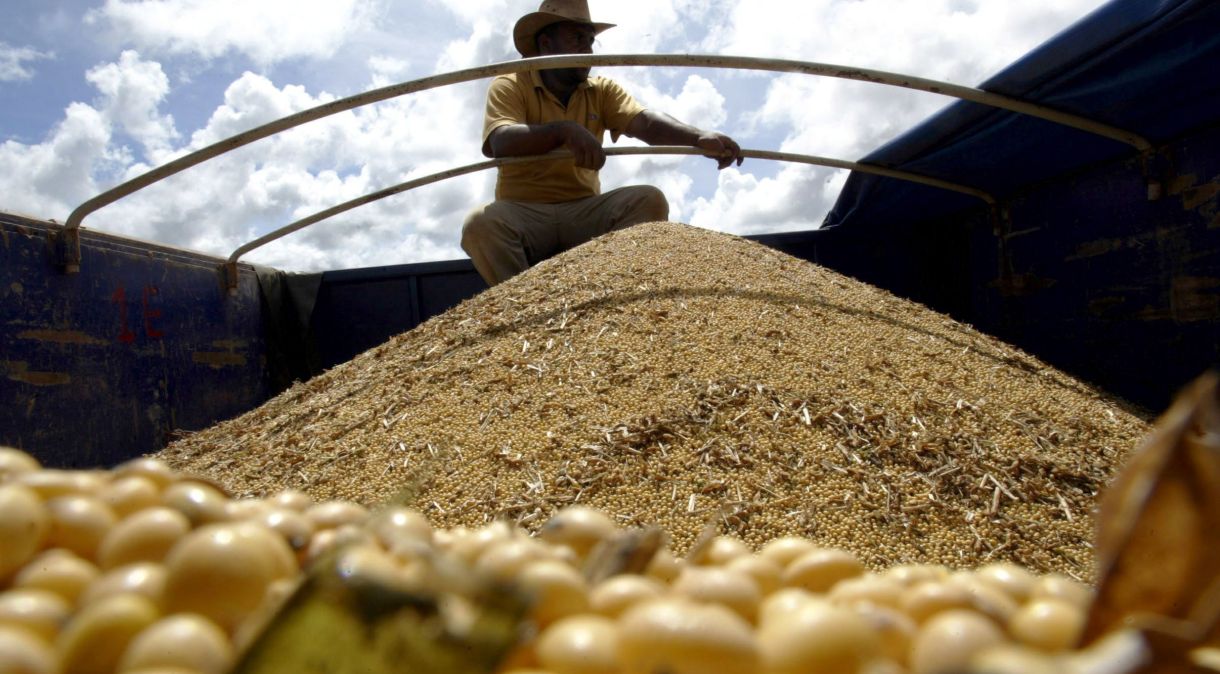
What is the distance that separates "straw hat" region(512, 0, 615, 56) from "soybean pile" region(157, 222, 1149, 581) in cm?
178

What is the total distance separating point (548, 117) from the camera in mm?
4430

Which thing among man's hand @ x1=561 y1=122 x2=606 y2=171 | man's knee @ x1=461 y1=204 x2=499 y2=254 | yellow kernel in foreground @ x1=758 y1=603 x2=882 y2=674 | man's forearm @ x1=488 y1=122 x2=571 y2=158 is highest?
man's forearm @ x1=488 y1=122 x2=571 y2=158

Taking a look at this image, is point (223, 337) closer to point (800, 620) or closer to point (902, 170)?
point (902, 170)

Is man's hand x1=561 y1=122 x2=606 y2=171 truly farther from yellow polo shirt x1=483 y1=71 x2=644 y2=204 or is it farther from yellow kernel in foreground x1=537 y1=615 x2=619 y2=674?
yellow kernel in foreground x1=537 y1=615 x2=619 y2=674

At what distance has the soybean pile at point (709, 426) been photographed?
75.0 inches

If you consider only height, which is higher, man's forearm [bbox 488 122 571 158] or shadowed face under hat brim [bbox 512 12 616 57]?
shadowed face under hat brim [bbox 512 12 616 57]

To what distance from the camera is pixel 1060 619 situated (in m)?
0.66

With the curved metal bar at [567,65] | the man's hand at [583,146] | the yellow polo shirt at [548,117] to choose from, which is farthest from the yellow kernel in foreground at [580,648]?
the yellow polo shirt at [548,117]

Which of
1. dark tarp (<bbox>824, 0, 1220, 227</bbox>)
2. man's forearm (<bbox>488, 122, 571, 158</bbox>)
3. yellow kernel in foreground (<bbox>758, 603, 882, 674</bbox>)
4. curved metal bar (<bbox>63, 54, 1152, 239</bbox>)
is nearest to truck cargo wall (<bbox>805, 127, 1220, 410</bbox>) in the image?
dark tarp (<bbox>824, 0, 1220, 227</bbox>)

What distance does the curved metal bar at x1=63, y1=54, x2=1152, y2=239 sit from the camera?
316 cm

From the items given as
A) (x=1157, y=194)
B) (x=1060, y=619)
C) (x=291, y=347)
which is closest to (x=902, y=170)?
(x=1157, y=194)

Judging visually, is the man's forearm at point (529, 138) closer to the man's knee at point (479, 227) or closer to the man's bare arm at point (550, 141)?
the man's bare arm at point (550, 141)

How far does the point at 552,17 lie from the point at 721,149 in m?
1.21

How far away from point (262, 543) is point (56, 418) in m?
2.91
